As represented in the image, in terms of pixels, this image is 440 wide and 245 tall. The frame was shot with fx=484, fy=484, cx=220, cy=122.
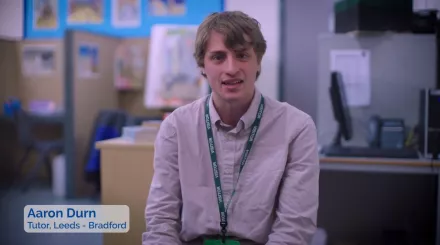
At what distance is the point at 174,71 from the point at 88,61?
1058mm

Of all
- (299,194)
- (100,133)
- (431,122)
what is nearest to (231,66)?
(299,194)

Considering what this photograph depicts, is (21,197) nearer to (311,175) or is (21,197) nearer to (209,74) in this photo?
(209,74)

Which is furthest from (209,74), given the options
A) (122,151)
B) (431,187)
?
(431,187)

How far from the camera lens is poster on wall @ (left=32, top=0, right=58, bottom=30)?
208cm

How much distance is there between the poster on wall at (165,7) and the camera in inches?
106

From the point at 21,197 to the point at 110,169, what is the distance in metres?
0.40

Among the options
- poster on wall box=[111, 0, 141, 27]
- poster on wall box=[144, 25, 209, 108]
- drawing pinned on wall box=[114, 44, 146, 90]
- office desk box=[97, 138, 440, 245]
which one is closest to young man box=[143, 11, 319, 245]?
office desk box=[97, 138, 440, 245]

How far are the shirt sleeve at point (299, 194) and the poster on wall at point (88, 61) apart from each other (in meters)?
2.84

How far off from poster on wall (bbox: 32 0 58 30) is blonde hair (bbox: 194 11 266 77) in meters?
0.96

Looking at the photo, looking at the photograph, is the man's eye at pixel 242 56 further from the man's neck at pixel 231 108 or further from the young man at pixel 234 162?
the man's neck at pixel 231 108

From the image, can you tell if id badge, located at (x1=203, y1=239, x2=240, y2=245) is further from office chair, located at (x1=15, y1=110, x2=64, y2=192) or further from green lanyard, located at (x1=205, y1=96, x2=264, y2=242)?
office chair, located at (x1=15, y1=110, x2=64, y2=192)

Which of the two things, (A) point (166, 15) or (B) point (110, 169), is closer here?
(B) point (110, 169)

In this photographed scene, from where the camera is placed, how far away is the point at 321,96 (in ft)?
8.79
